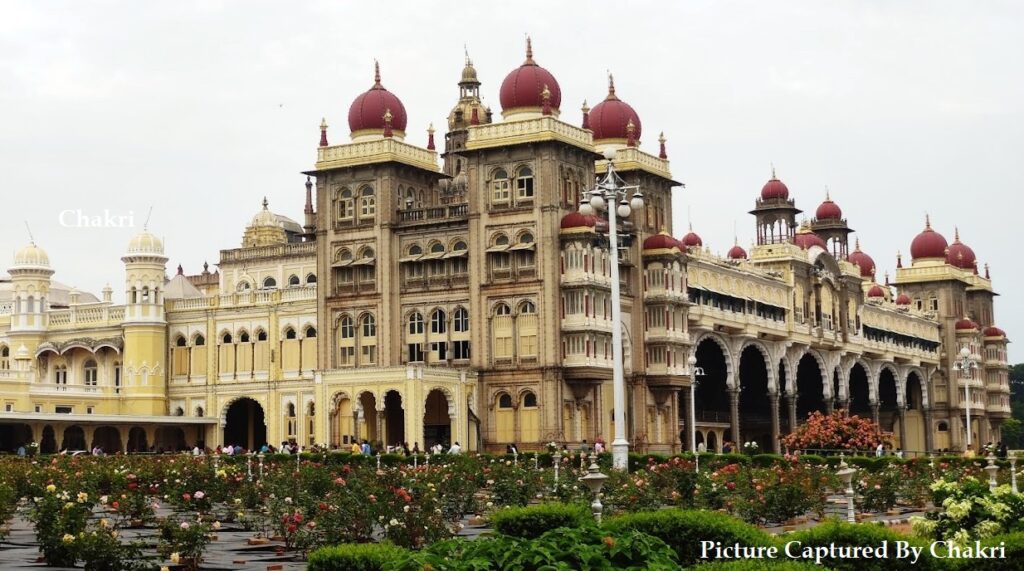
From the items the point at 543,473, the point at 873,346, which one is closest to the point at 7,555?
the point at 543,473

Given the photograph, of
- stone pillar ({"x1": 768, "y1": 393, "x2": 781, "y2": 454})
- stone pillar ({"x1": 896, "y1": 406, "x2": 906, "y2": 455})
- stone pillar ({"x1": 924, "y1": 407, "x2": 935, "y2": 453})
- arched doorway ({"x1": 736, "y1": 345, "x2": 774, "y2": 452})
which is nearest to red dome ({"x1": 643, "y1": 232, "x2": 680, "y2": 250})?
stone pillar ({"x1": 768, "y1": 393, "x2": 781, "y2": 454})

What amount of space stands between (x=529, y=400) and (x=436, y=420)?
5155mm

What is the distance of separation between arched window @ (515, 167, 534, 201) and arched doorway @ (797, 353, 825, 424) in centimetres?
3740

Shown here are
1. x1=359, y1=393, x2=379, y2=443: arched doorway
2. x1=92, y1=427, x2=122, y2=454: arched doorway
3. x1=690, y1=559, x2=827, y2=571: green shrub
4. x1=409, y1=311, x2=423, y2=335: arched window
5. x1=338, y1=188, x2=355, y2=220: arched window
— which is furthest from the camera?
x1=92, y1=427, x2=122, y2=454: arched doorway

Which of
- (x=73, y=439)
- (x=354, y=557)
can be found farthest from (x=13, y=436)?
(x=354, y=557)

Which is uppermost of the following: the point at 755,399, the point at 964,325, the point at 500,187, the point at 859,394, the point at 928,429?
the point at 500,187

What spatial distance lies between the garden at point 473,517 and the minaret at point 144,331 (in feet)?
126

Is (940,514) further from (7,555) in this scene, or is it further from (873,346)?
(873,346)

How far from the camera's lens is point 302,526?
22.7 meters

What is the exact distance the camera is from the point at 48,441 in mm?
72750

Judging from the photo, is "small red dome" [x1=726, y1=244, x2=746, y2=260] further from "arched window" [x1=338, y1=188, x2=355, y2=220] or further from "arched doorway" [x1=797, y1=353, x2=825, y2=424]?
"arched window" [x1=338, y1=188, x2=355, y2=220]

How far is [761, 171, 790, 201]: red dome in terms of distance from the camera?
98312 millimetres

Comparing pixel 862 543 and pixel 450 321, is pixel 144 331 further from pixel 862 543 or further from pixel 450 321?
pixel 862 543

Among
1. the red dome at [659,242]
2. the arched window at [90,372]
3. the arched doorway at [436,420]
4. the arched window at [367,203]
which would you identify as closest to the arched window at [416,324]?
the arched doorway at [436,420]
